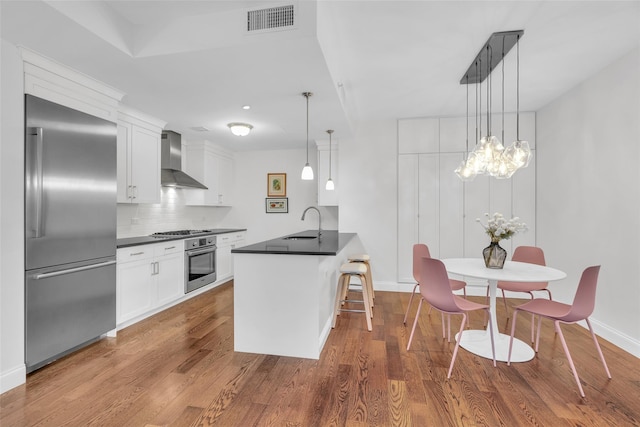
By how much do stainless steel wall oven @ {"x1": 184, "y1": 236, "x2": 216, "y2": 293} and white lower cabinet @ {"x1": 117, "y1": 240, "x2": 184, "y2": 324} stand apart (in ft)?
0.39

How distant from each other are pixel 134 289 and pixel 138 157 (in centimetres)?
157

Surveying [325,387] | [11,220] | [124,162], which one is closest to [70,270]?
[11,220]

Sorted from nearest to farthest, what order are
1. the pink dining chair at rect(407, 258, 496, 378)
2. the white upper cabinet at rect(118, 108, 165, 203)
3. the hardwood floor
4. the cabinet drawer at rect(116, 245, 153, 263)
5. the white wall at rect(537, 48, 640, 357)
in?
1. the hardwood floor
2. the pink dining chair at rect(407, 258, 496, 378)
3. the white wall at rect(537, 48, 640, 357)
4. the cabinet drawer at rect(116, 245, 153, 263)
5. the white upper cabinet at rect(118, 108, 165, 203)

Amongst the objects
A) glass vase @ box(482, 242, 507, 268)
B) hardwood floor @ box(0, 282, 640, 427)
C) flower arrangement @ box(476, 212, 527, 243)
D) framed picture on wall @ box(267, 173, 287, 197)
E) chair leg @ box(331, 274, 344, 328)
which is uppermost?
framed picture on wall @ box(267, 173, 287, 197)

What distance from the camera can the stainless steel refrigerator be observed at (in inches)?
89.7

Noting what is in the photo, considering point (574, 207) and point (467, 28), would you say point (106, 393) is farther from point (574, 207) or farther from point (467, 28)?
point (574, 207)

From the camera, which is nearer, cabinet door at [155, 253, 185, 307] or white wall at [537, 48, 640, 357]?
white wall at [537, 48, 640, 357]

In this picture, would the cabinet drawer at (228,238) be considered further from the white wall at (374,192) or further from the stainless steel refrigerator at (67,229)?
the stainless steel refrigerator at (67,229)

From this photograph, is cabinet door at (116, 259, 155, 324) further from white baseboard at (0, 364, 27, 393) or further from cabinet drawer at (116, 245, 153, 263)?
white baseboard at (0, 364, 27, 393)

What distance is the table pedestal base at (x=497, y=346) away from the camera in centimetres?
261

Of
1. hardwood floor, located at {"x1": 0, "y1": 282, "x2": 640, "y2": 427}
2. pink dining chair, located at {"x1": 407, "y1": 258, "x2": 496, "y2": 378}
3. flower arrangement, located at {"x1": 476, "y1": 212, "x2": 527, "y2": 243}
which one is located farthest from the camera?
flower arrangement, located at {"x1": 476, "y1": 212, "x2": 527, "y2": 243}

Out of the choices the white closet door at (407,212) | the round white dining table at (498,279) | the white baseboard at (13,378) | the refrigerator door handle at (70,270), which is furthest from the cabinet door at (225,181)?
the round white dining table at (498,279)

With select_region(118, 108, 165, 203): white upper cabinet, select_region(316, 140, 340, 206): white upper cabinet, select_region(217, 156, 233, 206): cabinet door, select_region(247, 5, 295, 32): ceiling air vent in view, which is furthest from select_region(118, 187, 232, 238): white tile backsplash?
select_region(247, 5, 295, 32): ceiling air vent

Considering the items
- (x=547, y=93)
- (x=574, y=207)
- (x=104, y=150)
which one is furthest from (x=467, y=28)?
(x=104, y=150)
